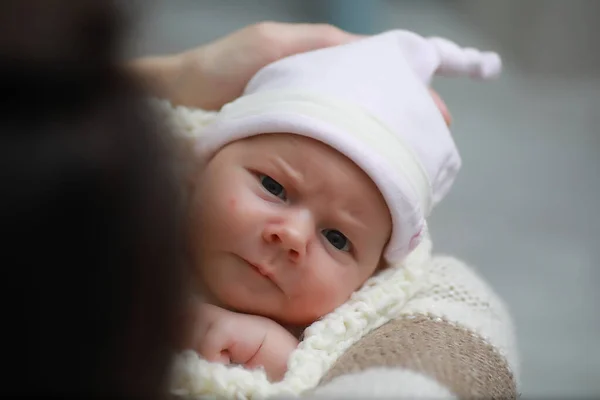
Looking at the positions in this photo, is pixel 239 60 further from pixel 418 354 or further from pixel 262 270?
pixel 418 354

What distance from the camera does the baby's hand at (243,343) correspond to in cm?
52

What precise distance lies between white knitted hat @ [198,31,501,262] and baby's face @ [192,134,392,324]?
1cm

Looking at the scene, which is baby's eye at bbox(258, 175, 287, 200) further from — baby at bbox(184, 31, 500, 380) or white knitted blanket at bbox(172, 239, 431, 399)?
white knitted blanket at bbox(172, 239, 431, 399)

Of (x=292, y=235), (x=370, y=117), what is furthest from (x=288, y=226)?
(x=370, y=117)

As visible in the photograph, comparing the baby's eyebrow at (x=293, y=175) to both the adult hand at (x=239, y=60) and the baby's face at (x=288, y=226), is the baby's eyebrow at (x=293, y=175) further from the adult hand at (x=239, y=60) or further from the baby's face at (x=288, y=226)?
the adult hand at (x=239, y=60)

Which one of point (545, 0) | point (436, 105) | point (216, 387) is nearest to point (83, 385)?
point (216, 387)

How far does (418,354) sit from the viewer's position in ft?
1.50

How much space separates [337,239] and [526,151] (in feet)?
2.44

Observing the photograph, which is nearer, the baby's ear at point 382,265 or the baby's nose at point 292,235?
the baby's nose at point 292,235

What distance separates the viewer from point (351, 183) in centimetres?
57

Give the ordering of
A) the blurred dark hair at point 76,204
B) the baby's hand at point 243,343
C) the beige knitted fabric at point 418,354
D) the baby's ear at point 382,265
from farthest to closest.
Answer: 1. the baby's ear at point 382,265
2. the baby's hand at point 243,343
3. the beige knitted fabric at point 418,354
4. the blurred dark hair at point 76,204

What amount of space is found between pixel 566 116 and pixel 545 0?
0.24 meters

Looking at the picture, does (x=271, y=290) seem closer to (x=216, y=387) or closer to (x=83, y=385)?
(x=216, y=387)

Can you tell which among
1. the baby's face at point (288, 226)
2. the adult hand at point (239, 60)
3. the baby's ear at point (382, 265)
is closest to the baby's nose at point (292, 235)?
the baby's face at point (288, 226)
